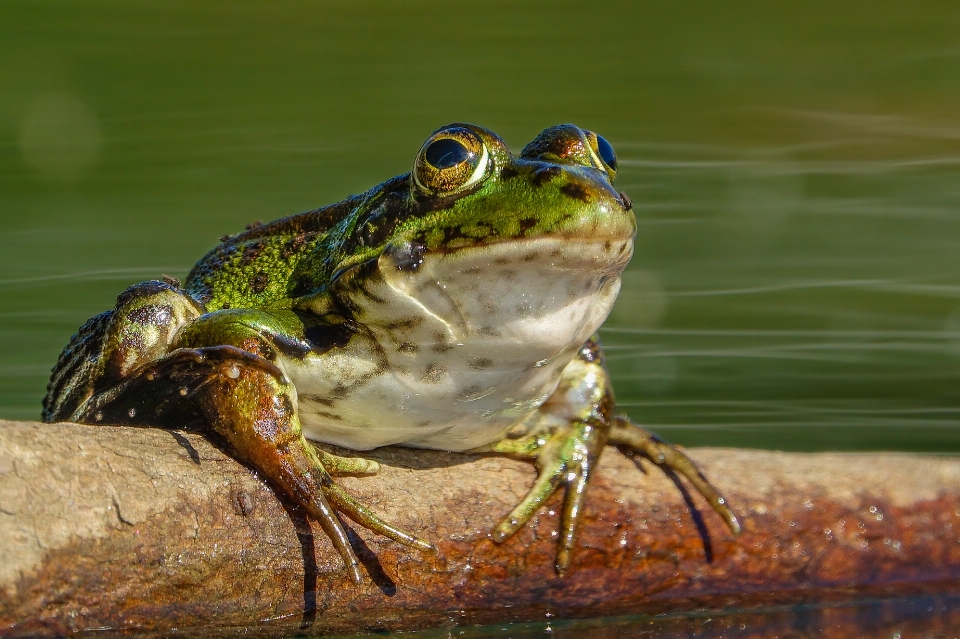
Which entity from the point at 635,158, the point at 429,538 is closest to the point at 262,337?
the point at 429,538

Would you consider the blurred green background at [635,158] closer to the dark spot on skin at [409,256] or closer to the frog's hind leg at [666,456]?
the frog's hind leg at [666,456]

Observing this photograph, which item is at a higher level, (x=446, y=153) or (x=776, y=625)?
(x=446, y=153)

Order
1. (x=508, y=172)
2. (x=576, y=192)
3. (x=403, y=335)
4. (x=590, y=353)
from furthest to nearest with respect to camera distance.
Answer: (x=590, y=353) → (x=403, y=335) → (x=508, y=172) → (x=576, y=192)

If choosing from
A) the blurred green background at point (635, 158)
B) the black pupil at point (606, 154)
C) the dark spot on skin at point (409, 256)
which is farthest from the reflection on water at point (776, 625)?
the blurred green background at point (635, 158)

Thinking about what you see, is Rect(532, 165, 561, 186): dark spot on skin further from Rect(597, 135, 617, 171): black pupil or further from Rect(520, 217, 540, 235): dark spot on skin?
Rect(597, 135, 617, 171): black pupil

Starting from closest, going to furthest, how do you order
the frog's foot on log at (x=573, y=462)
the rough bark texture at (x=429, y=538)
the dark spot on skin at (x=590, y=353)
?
the rough bark texture at (x=429, y=538)
the frog's foot on log at (x=573, y=462)
the dark spot on skin at (x=590, y=353)

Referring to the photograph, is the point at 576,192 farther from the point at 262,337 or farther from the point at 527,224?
the point at 262,337

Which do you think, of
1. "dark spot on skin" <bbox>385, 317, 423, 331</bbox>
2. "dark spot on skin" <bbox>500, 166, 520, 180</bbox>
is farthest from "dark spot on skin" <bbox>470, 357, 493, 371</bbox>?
"dark spot on skin" <bbox>500, 166, 520, 180</bbox>

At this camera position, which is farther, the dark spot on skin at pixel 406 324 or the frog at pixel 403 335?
the dark spot on skin at pixel 406 324
